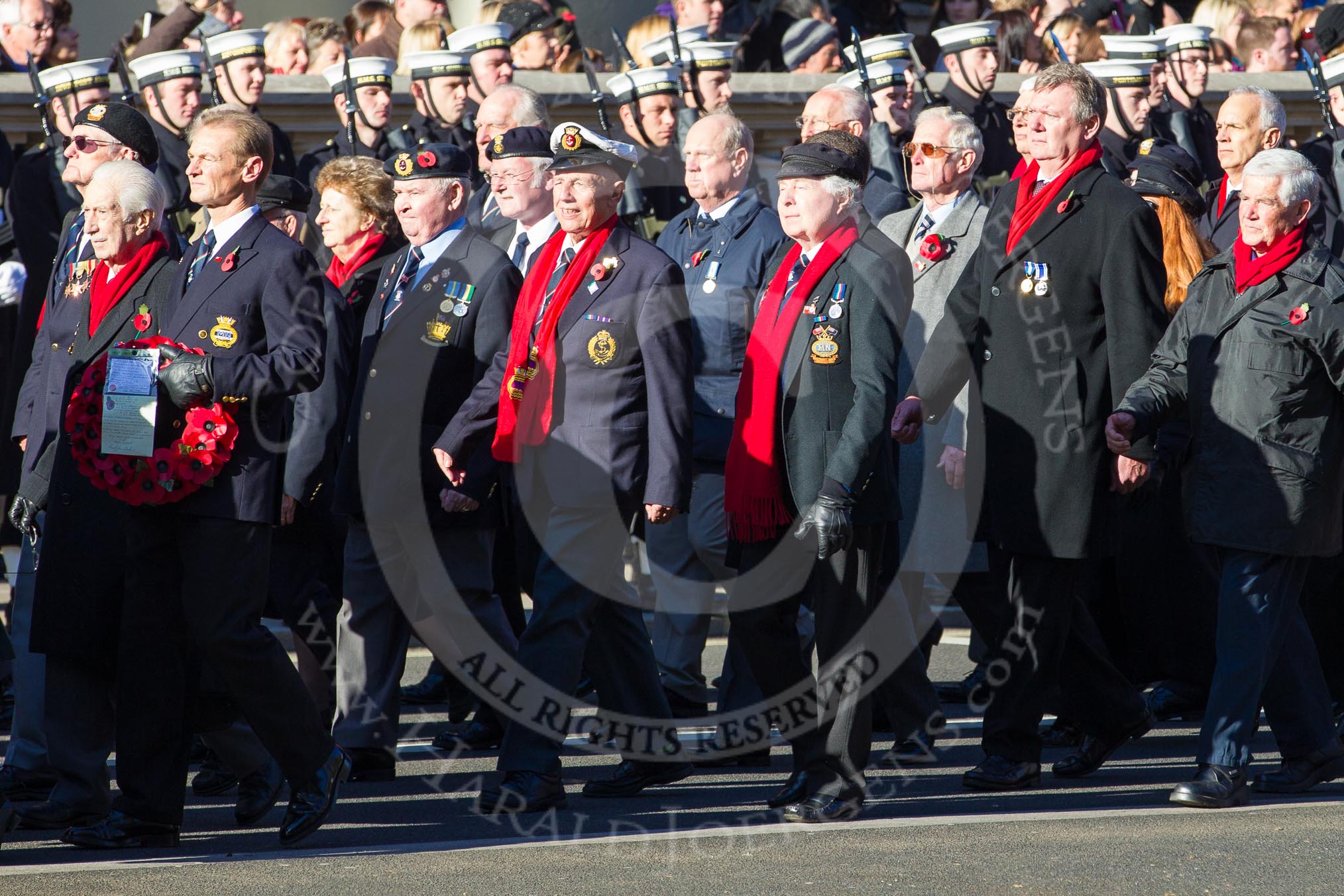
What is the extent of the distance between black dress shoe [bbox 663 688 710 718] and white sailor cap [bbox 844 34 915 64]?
3.76m

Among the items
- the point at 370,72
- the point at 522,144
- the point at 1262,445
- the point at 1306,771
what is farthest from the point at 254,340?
the point at 370,72

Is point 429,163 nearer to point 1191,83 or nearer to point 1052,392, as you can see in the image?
point 1052,392

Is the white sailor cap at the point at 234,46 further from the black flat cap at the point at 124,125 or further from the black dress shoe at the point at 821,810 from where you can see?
the black dress shoe at the point at 821,810

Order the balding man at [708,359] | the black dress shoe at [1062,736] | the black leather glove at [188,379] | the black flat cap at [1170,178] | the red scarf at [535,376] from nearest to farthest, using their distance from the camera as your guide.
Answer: the black leather glove at [188,379], the red scarf at [535,376], the black dress shoe at [1062,736], the black flat cap at [1170,178], the balding man at [708,359]

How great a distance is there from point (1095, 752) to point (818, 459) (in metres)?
1.43

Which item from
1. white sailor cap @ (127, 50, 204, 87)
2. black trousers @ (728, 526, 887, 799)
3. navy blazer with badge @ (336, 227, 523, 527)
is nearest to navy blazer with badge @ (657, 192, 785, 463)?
navy blazer with badge @ (336, 227, 523, 527)

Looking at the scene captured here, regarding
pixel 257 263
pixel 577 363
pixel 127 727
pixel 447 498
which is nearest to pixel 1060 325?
pixel 577 363

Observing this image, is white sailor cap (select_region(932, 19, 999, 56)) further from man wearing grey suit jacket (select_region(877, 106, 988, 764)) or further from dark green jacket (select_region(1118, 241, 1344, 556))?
dark green jacket (select_region(1118, 241, 1344, 556))

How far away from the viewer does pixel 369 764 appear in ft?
21.6

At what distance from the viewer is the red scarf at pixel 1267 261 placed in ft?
19.8

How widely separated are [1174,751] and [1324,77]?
4.00m

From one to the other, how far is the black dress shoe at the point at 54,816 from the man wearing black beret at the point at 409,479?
1062 mm

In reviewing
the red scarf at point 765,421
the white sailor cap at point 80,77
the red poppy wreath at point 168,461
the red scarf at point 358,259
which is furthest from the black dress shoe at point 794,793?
the white sailor cap at point 80,77

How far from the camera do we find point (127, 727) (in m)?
5.54
